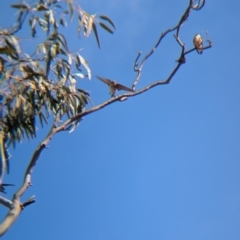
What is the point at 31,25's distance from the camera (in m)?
3.30

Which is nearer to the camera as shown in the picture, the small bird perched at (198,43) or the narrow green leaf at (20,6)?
the small bird perched at (198,43)

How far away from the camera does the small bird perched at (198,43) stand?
9.51 feet

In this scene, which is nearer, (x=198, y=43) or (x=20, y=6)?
(x=198, y=43)

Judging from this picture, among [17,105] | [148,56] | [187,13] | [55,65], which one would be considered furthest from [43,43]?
[187,13]

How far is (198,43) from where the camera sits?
9.75ft

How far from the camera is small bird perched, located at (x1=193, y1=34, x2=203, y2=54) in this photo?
290 cm

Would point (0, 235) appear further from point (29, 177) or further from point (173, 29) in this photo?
point (173, 29)

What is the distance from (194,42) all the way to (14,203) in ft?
4.15

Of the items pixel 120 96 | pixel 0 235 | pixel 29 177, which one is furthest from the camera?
pixel 120 96

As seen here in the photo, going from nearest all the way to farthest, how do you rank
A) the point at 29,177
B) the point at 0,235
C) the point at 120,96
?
the point at 0,235 < the point at 29,177 < the point at 120,96

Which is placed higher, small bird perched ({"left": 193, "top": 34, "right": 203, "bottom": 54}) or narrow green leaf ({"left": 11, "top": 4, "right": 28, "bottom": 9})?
narrow green leaf ({"left": 11, "top": 4, "right": 28, "bottom": 9})

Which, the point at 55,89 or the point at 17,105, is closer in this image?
the point at 17,105

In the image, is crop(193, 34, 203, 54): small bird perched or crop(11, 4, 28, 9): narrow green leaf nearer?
crop(193, 34, 203, 54): small bird perched

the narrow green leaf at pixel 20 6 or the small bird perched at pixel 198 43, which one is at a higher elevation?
the narrow green leaf at pixel 20 6
